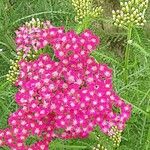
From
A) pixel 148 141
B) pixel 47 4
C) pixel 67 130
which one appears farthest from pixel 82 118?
pixel 47 4

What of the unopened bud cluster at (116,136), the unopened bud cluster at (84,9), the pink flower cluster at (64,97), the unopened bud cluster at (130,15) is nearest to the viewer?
the pink flower cluster at (64,97)

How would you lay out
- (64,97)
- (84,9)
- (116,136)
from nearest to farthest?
(64,97) → (116,136) → (84,9)

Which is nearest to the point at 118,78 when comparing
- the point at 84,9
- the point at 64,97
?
the point at 84,9

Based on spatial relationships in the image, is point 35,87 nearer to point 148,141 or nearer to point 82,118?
point 82,118

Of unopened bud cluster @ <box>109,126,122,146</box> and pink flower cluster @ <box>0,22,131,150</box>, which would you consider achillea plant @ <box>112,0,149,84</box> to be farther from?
pink flower cluster @ <box>0,22,131,150</box>

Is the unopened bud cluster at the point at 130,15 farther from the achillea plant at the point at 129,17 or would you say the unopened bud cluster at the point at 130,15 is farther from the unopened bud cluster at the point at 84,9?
the unopened bud cluster at the point at 84,9

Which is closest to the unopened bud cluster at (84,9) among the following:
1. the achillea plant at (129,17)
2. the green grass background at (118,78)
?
the green grass background at (118,78)

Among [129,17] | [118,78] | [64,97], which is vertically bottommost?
[118,78]

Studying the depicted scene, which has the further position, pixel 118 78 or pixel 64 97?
pixel 118 78

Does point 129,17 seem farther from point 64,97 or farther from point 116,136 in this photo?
point 64,97
